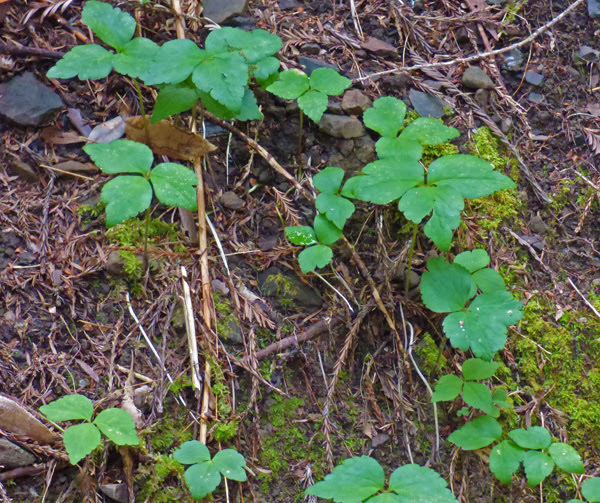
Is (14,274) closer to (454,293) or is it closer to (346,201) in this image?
(346,201)

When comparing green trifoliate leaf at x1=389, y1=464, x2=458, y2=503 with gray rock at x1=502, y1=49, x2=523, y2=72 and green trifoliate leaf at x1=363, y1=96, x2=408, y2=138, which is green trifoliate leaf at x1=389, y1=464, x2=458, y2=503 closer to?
green trifoliate leaf at x1=363, y1=96, x2=408, y2=138

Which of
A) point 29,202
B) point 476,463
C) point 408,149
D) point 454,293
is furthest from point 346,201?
point 29,202

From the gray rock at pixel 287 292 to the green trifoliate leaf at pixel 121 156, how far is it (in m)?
0.72

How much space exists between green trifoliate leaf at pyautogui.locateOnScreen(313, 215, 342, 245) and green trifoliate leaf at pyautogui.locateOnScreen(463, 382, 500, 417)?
82cm

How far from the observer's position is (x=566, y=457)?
7.46 ft

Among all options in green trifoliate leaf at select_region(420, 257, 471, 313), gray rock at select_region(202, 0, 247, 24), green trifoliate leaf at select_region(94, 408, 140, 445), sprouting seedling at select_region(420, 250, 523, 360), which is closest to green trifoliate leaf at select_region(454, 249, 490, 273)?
sprouting seedling at select_region(420, 250, 523, 360)

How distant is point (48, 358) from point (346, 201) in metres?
1.36

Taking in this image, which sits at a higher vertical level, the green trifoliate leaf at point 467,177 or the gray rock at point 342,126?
the green trifoliate leaf at point 467,177

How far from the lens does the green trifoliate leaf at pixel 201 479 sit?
200 cm

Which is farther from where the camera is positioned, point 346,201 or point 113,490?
point 346,201

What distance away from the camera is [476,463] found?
95.3 inches

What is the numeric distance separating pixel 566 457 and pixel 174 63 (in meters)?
2.24

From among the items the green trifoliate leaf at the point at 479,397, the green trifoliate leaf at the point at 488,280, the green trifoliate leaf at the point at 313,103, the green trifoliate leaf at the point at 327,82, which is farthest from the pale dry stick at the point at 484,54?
the green trifoliate leaf at the point at 479,397

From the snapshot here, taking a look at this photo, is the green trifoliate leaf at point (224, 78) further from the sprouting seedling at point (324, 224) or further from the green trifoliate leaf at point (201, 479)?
the green trifoliate leaf at point (201, 479)
